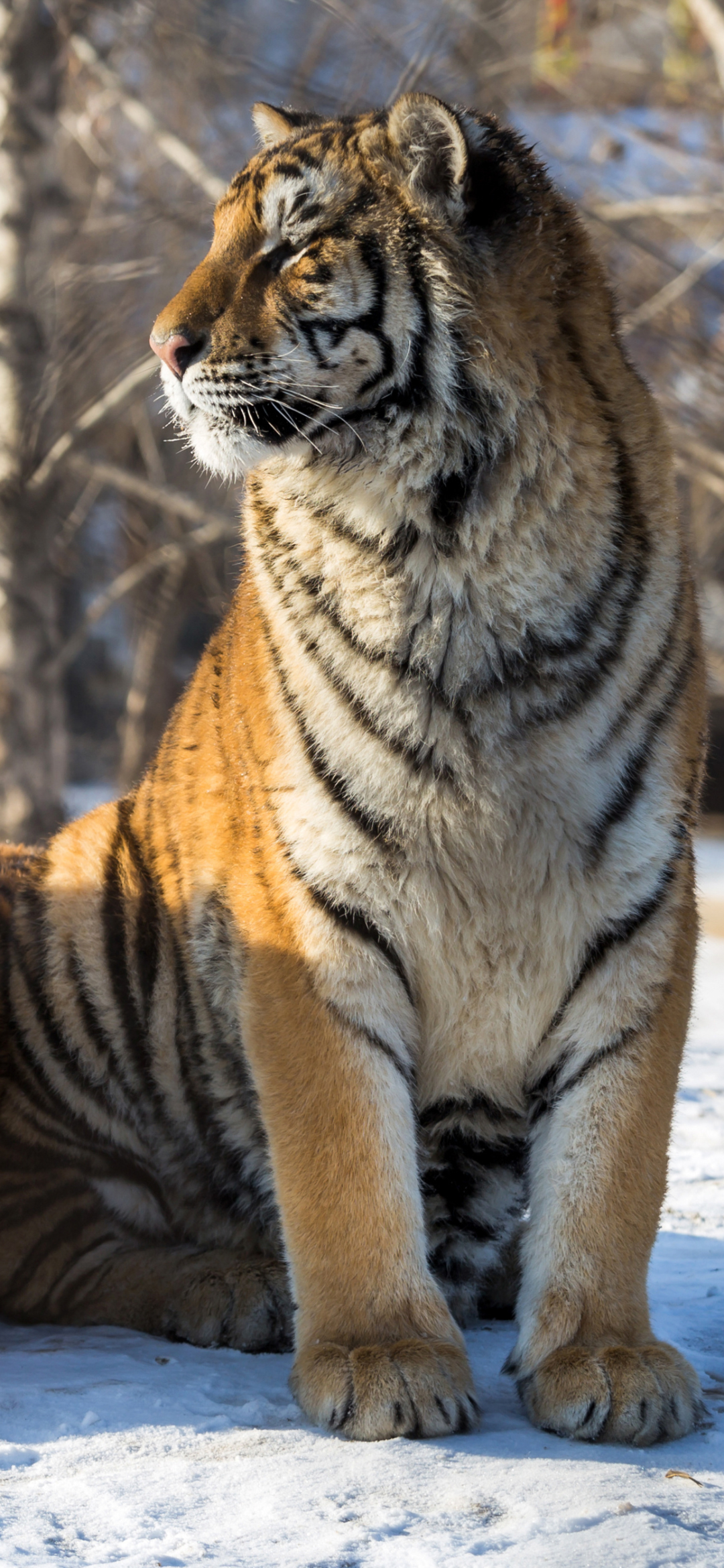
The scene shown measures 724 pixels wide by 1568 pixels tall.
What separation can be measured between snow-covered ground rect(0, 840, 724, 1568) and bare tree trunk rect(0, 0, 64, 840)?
4.39 meters

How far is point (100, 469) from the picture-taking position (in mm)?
9188

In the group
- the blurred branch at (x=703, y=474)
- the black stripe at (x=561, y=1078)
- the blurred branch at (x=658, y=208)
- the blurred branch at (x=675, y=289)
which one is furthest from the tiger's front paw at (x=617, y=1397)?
the blurred branch at (x=658, y=208)

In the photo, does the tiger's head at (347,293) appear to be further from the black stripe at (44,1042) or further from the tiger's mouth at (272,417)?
the black stripe at (44,1042)

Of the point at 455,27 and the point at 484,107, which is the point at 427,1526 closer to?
the point at 455,27

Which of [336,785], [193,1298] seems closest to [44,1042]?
[193,1298]

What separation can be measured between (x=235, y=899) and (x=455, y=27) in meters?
5.45

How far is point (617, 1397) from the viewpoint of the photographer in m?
1.91

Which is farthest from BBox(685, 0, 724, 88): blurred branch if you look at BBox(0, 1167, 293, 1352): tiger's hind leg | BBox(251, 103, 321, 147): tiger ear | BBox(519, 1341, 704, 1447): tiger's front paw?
BBox(519, 1341, 704, 1447): tiger's front paw

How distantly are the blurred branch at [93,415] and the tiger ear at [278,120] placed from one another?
383 cm

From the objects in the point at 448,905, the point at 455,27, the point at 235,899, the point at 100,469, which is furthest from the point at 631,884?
the point at 100,469

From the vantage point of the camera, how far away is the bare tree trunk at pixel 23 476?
6.18 meters

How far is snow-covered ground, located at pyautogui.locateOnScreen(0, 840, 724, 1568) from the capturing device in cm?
157

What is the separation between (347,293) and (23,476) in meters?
4.48

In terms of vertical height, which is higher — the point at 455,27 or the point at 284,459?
the point at 455,27
